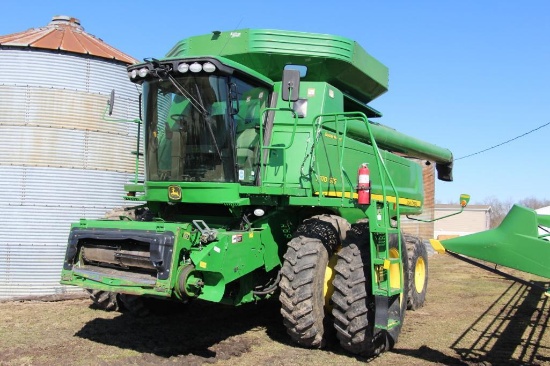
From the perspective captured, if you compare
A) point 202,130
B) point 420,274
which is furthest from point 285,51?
point 420,274

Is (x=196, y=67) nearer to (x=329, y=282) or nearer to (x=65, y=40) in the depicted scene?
(x=329, y=282)

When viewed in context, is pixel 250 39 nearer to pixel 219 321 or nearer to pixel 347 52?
pixel 347 52

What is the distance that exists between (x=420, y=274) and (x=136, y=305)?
471cm

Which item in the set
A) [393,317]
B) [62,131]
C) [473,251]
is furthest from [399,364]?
[62,131]

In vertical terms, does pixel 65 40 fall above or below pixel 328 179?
above

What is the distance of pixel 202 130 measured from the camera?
5949mm

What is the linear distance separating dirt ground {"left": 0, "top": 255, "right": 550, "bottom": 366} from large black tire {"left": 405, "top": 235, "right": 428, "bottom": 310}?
7.9 inches

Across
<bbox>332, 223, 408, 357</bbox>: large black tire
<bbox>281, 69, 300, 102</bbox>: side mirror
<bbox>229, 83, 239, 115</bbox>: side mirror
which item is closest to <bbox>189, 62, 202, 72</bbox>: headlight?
<bbox>229, 83, 239, 115</bbox>: side mirror

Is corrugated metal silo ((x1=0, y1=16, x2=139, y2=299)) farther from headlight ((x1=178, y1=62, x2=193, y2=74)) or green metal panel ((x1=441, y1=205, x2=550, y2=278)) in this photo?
green metal panel ((x1=441, y1=205, x2=550, y2=278))

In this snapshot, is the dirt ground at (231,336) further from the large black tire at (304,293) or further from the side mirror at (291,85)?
the side mirror at (291,85)

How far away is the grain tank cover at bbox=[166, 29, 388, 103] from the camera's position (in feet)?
22.9

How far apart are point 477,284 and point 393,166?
4.35 m

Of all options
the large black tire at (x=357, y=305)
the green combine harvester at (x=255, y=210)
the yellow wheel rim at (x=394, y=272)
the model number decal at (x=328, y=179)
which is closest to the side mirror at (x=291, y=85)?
the green combine harvester at (x=255, y=210)

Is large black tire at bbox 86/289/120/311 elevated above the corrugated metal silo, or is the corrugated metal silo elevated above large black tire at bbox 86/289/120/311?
the corrugated metal silo
